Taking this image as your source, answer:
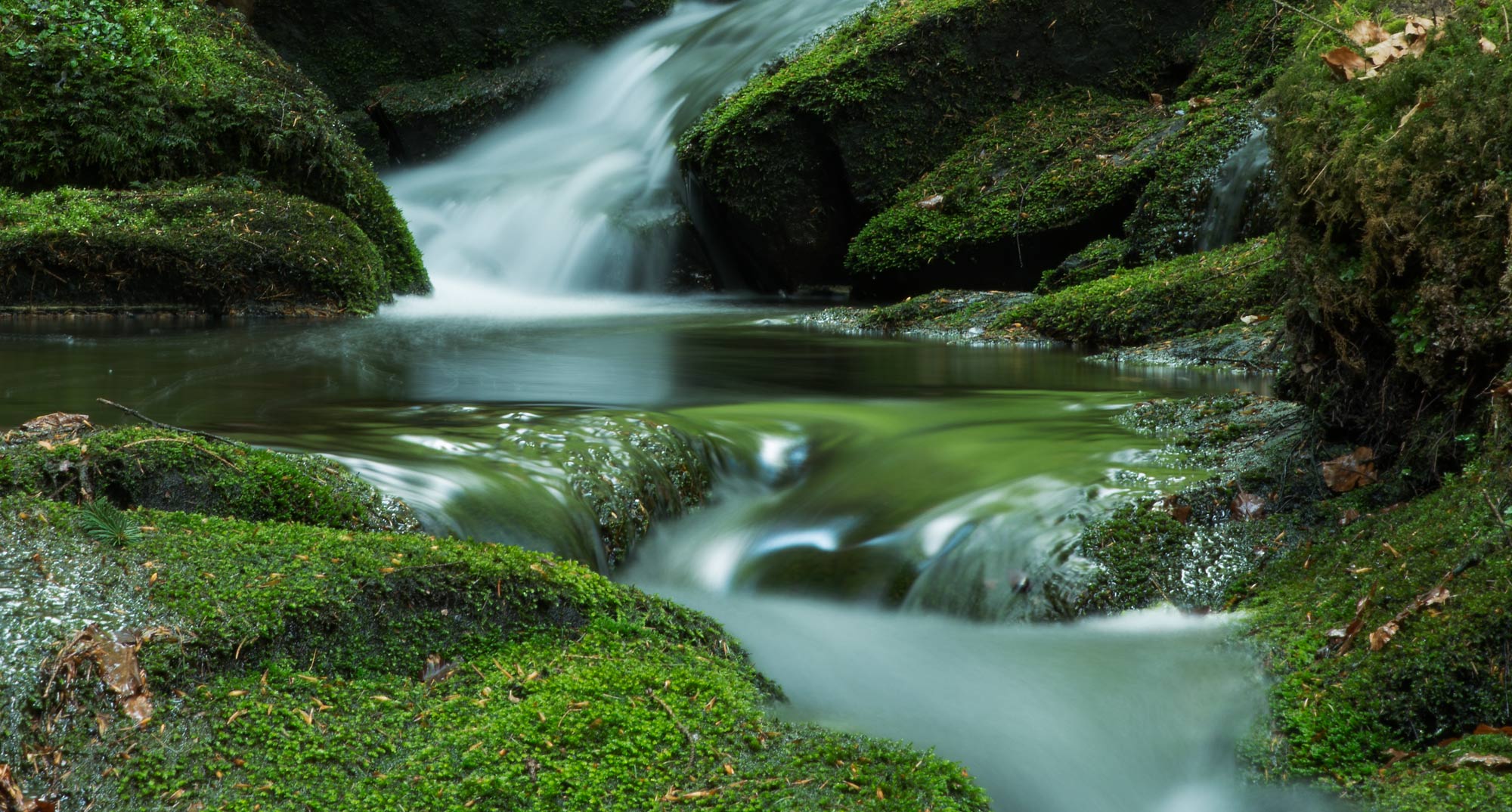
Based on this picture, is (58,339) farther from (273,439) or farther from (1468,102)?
(1468,102)

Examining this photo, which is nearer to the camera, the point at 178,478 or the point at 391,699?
the point at 391,699

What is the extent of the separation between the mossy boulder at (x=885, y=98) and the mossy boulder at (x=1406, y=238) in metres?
8.45

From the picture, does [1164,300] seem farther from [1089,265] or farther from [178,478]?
[178,478]

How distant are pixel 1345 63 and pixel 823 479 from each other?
2318 millimetres

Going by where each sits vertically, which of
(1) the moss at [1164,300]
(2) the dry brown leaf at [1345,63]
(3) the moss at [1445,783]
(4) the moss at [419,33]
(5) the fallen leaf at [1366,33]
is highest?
(4) the moss at [419,33]

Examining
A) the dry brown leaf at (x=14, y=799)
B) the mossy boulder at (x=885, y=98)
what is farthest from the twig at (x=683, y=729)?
the mossy boulder at (x=885, y=98)

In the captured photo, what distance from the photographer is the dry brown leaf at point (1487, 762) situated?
199 centimetres

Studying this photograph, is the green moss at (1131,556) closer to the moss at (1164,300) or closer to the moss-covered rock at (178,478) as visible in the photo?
the moss-covered rock at (178,478)

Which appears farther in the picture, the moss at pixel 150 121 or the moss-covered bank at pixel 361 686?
the moss at pixel 150 121

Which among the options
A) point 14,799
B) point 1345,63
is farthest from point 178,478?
point 1345,63

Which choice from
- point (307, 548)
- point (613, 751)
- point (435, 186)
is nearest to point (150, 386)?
point (307, 548)

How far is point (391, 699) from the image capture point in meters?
2.13

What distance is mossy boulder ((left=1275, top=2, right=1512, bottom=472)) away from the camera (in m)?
2.79

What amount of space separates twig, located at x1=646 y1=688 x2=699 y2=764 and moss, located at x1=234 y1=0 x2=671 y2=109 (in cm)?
1703
